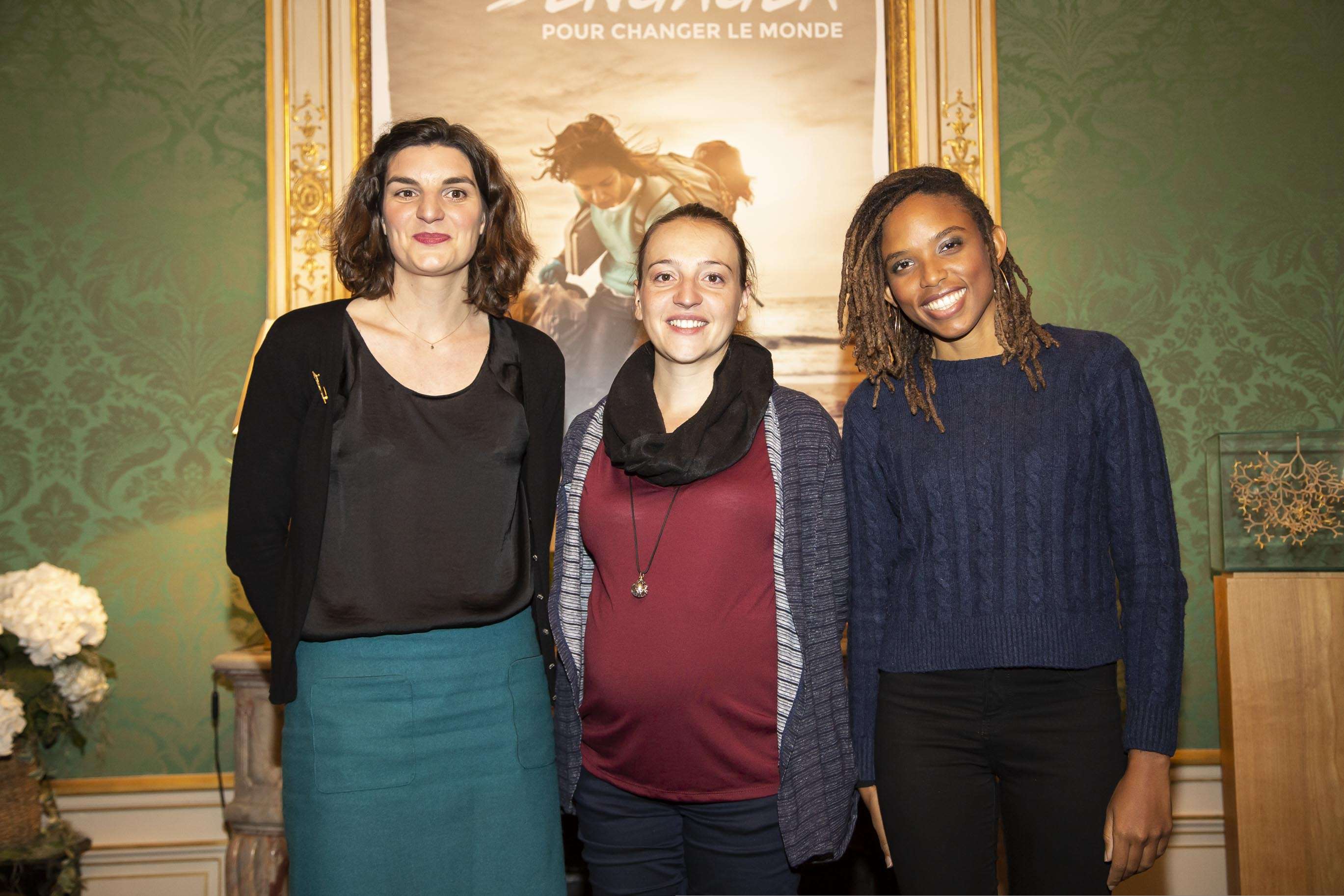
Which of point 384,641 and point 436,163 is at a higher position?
point 436,163

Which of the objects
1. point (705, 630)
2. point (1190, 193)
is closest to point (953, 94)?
point (1190, 193)

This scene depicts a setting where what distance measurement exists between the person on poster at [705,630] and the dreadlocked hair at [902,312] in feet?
0.54

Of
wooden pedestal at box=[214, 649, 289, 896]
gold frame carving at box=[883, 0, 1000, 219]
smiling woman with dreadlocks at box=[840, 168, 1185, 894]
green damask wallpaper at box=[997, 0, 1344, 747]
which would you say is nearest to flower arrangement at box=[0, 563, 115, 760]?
wooden pedestal at box=[214, 649, 289, 896]

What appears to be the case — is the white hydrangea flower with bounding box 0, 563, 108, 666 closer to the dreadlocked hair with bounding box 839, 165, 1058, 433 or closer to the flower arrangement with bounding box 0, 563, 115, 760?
the flower arrangement with bounding box 0, 563, 115, 760

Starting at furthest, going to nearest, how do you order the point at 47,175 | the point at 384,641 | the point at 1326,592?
the point at 47,175 → the point at 1326,592 → the point at 384,641

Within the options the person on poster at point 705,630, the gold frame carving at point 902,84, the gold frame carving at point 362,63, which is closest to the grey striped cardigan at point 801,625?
the person on poster at point 705,630

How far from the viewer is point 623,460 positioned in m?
1.73

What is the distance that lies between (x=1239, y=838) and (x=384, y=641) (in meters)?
2.11

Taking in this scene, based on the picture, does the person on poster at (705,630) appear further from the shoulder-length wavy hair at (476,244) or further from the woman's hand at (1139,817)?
the woman's hand at (1139,817)

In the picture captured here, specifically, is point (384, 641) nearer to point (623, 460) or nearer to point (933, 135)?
point (623, 460)

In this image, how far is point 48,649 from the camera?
7.90 ft

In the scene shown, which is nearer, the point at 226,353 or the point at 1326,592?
the point at 1326,592

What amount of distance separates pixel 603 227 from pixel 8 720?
207cm

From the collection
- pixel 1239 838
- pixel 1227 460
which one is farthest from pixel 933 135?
pixel 1239 838
